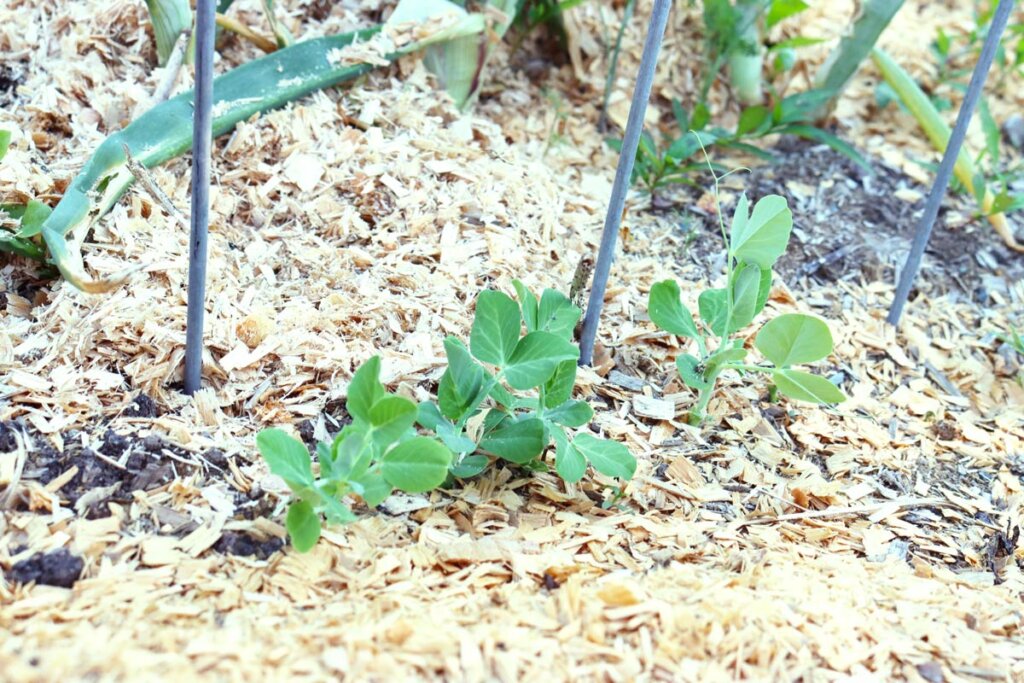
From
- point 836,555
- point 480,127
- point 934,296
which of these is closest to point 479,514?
point 836,555

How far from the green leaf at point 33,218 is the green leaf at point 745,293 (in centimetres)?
108

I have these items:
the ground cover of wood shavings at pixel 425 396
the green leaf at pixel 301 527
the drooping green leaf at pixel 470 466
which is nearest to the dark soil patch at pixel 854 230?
the ground cover of wood shavings at pixel 425 396

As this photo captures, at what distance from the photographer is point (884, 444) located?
1.65m

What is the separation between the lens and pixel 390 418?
122 centimetres

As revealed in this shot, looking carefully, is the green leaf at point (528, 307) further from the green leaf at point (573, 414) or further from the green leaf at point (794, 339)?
the green leaf at point (794, 339)

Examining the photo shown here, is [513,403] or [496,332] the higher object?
[496,332]

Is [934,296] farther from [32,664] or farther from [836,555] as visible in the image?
[32,664]

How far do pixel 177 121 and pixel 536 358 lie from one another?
2.76 ft

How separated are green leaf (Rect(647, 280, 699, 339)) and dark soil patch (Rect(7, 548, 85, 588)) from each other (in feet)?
2.88

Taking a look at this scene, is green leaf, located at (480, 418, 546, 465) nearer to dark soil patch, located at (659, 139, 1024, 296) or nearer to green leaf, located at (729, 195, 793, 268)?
green leaf, located at (729, 195, 793, 268)

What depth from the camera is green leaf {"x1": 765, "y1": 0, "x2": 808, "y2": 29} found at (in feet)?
7.64

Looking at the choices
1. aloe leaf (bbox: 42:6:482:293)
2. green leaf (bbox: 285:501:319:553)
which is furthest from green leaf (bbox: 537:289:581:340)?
aloe leaf (bbox: 42:6:482:293)

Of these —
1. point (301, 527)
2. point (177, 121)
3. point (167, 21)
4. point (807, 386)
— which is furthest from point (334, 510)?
point (167, 21)

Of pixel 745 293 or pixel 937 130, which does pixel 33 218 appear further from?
pixel 937 130
